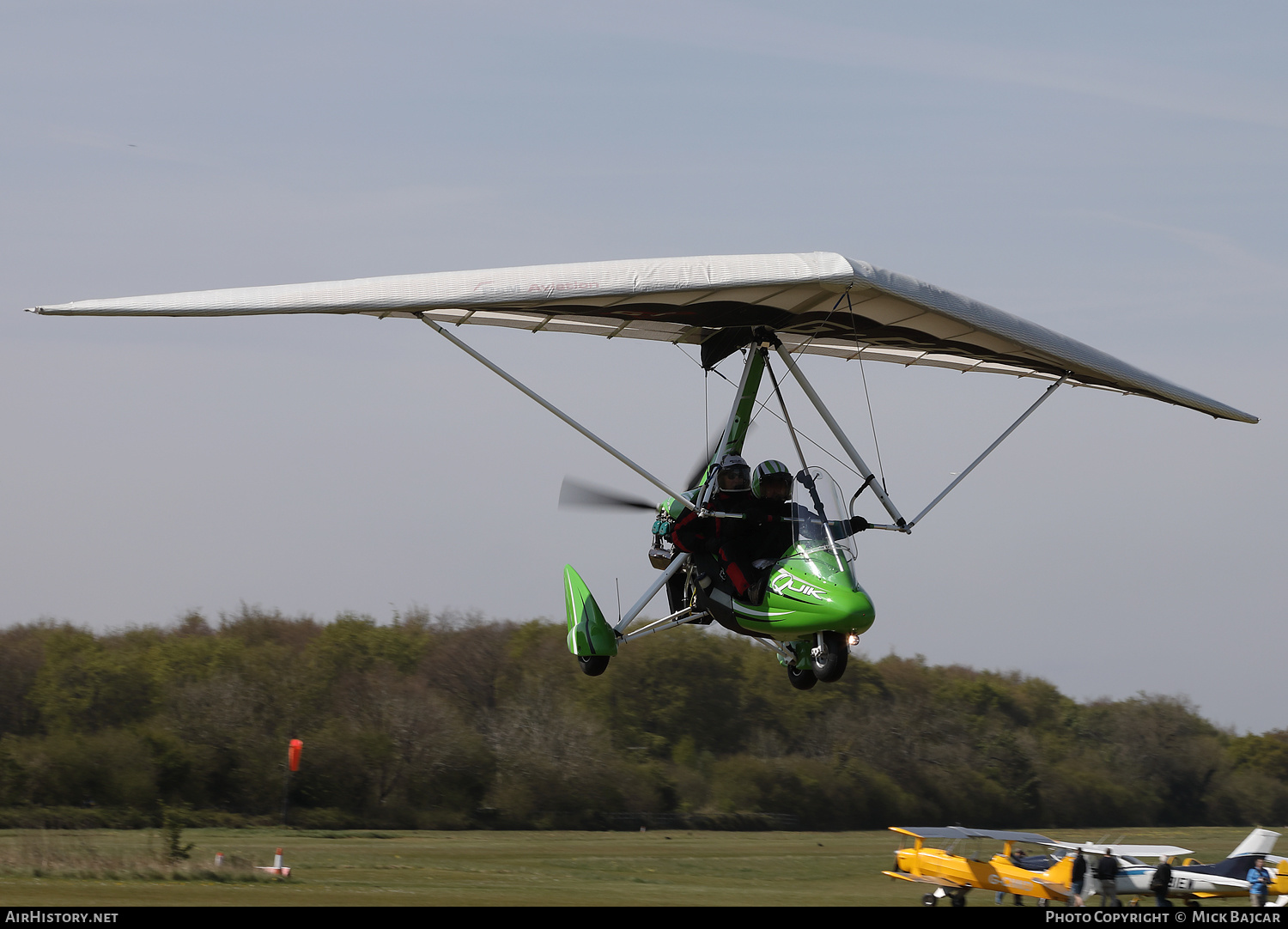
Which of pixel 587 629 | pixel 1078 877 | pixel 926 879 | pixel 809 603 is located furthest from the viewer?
pixel 926 879

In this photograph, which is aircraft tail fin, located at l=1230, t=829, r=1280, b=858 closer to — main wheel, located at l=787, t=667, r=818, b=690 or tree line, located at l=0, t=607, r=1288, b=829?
tree line, located at l=0, t=607, r=1288, b=829

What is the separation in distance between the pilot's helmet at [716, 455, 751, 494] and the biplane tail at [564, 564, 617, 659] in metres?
2.24

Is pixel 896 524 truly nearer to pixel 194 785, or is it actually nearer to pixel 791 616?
pixel 791 616

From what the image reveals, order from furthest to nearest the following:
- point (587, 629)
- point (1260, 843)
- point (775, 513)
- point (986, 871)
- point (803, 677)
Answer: point (986, 871)
point (1260, 843)
point (587, 629)
point (775, 513)
point (803, 677)

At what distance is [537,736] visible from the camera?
168 ft

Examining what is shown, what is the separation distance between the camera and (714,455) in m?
15.0

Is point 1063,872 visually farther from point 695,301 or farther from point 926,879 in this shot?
point 695,301

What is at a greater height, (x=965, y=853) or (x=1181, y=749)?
(x=1181, y=749)

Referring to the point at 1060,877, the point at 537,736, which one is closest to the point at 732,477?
the point at 1060,877

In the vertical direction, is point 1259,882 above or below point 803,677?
below

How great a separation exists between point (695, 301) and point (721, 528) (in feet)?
8.32

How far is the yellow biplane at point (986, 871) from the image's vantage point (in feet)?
124

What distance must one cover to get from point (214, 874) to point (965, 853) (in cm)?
3873

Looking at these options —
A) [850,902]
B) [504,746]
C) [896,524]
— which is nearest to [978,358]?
[896,524]
